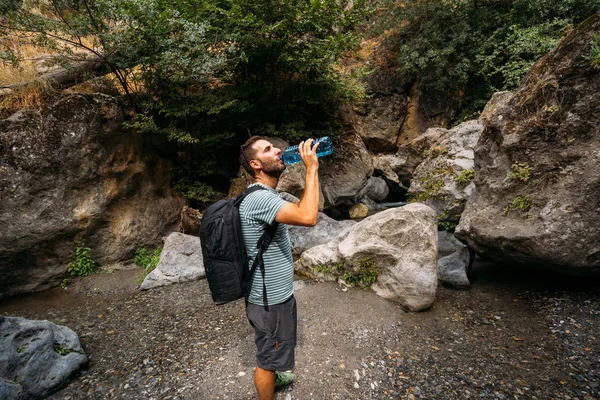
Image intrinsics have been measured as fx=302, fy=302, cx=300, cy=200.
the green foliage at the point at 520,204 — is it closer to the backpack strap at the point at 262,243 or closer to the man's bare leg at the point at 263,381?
the backpack strap at the point at 262,243

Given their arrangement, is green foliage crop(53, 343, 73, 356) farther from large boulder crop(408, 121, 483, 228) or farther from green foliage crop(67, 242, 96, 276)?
large boulder crop(408, 121, 483, 228)

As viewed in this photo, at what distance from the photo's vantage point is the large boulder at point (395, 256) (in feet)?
17.4

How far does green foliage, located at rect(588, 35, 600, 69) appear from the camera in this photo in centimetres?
453

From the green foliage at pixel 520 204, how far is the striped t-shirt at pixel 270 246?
4682mm

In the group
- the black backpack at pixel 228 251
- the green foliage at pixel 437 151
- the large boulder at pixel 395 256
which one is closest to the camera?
the black backpack at pixel 228 251

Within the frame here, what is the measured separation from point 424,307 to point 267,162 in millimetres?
4088

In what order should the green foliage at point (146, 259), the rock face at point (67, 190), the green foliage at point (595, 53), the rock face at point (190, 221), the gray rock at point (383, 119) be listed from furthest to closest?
the gray rock at point (383, 119)
the rock face at point (190, 221)
the green foliage at point (146, 259)
the rock face at point (67, 190)
the green foliage at point (595, 53)

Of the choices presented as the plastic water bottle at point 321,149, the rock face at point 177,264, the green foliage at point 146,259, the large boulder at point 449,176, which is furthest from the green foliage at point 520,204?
the green foliage at point 146,259

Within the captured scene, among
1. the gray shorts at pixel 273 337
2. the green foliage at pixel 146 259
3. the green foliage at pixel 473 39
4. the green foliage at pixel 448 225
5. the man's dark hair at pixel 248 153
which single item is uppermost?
the green foliage at pixel 473 39

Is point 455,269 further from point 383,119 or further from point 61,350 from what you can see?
point 383,119

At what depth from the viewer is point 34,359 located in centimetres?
376

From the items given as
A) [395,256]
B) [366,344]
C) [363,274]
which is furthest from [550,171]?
[366,344]

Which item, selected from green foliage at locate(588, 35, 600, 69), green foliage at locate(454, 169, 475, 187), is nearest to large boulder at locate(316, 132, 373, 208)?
green foliage at locate(454, 169, 475, 187)

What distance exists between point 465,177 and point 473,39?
31.8 ft
